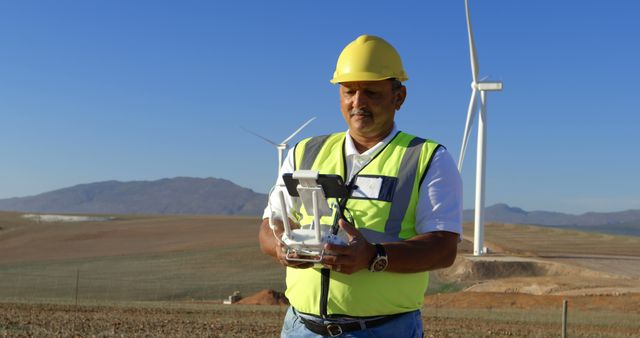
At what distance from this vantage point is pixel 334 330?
3430 millimetres

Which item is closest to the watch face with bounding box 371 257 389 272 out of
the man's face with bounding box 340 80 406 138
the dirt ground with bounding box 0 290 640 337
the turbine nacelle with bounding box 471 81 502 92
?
the man's face with bounding box 340 80 406 138

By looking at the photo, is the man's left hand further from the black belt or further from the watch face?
the black belt

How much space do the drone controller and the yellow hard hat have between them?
2.03 feet

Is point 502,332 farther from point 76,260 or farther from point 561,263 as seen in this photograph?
point 76,260

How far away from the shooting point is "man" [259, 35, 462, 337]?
3.39 m

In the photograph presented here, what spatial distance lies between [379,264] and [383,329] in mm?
328

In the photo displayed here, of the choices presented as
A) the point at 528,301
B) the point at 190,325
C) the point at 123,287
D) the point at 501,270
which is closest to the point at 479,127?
the point at 501,270

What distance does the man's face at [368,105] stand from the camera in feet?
12.0

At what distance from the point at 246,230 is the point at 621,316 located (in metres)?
61.7

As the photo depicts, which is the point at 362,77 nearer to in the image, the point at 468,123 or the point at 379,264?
the point at 379,264

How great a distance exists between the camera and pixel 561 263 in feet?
160

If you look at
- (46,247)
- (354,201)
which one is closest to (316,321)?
(354,201)

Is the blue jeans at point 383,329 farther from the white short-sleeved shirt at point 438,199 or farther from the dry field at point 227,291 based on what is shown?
the dry field at point 227,291

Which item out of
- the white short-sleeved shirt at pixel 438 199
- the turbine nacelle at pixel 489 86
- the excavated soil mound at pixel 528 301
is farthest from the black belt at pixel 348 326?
the turbine nacelle at pixel 489 86
